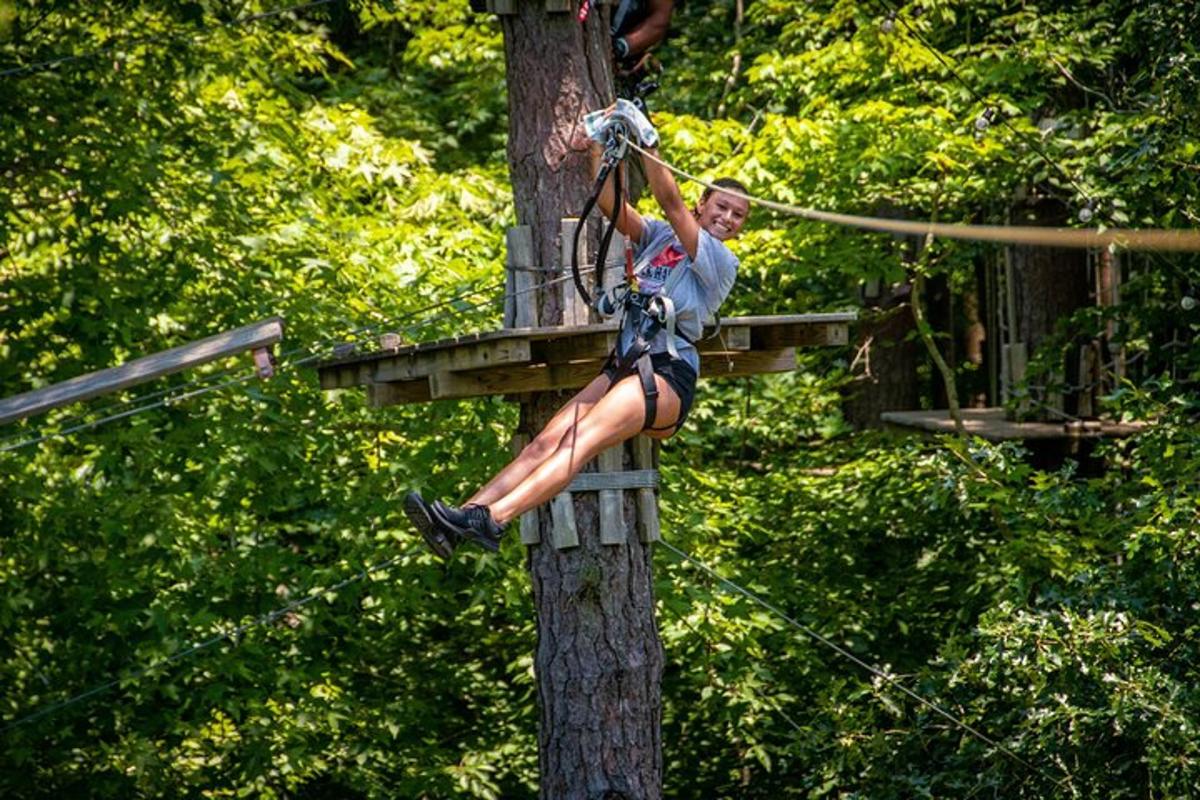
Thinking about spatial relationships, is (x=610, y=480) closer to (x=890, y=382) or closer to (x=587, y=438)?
(x=587, y=438)

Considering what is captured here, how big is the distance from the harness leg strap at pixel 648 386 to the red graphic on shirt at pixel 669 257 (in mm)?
392

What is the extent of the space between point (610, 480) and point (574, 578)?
1.15ft

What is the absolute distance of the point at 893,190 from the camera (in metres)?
8.91

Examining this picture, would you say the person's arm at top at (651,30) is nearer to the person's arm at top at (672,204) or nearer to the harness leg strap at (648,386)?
the person's arm at top at (672,204)

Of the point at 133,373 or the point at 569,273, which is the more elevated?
the point at 569,273

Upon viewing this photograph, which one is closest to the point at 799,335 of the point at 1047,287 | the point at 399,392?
the point at 399,392

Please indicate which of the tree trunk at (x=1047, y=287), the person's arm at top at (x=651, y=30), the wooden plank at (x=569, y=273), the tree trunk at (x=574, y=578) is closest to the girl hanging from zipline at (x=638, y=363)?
the wooden plank at (x=569, y=273)

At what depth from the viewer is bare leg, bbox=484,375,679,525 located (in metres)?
4.91

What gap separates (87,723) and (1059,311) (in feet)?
20.5

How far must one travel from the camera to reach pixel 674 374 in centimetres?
513

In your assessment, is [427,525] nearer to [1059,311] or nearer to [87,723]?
[87,723]

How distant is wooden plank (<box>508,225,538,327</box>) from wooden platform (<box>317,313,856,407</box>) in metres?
0.21

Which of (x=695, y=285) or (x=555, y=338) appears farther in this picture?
A: (x=555, y=338)

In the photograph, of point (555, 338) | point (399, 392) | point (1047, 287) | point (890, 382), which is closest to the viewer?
point (555, 338)
